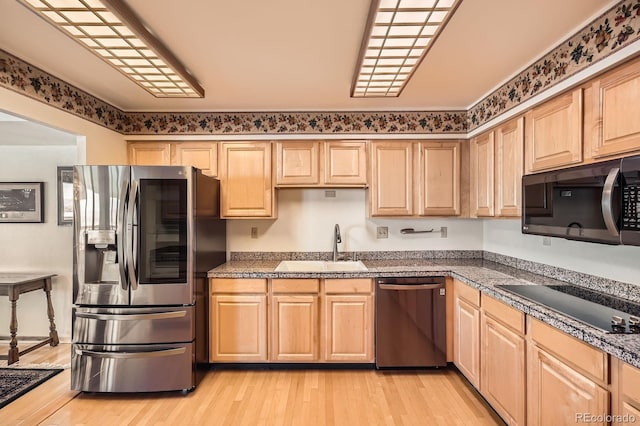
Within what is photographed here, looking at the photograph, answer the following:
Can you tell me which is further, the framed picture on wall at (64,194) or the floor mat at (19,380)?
the framed picture on wall at (64,194)

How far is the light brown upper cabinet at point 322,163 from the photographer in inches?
129

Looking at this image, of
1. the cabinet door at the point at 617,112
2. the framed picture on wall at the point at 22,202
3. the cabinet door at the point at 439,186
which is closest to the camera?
the cabinet door at the point at 617,112

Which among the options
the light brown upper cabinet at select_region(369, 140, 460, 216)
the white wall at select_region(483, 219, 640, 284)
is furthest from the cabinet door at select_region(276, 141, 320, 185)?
the white wall at select_region(483, 219, 640, 284)

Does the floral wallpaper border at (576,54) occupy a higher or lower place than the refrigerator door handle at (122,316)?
higher

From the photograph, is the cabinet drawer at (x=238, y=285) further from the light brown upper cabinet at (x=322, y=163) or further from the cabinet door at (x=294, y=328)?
the light brown upper cabinet at (x=322, y=163)

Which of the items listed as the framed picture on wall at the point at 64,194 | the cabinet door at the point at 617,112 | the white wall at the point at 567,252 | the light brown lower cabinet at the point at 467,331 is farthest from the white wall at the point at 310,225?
the cabinet door at the point at 617,112

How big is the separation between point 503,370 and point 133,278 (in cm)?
256

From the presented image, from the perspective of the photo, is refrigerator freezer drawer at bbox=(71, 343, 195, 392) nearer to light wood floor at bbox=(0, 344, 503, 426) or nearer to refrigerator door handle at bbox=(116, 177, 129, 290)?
light wood floor at bbox=(0, 344, 503, 426)

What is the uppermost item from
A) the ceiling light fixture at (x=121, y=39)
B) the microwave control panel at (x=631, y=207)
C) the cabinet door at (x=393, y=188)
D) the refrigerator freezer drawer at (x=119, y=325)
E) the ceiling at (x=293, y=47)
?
the ceiling at (x=293, y=47)

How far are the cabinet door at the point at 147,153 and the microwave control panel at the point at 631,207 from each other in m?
3.37

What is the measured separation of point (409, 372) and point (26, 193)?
14.2ft

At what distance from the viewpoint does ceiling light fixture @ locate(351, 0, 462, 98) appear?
1.55m

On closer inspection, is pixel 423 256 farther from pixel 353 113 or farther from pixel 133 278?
pixel 133 278

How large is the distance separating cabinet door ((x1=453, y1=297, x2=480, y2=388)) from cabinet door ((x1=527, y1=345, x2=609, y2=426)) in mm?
611
